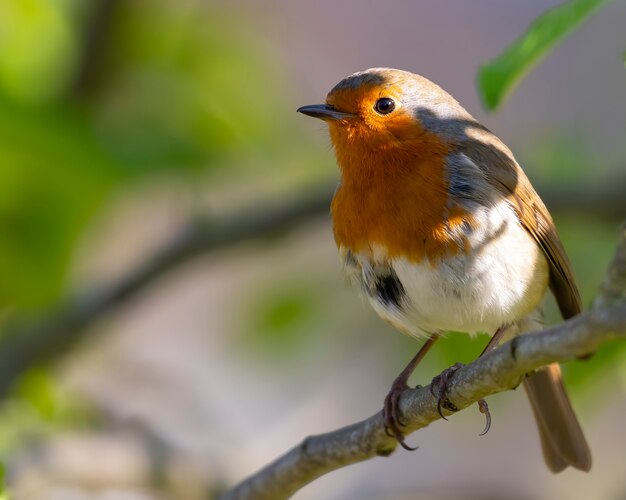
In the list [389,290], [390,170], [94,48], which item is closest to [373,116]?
[390,170]

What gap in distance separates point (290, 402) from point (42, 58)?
2.54 m

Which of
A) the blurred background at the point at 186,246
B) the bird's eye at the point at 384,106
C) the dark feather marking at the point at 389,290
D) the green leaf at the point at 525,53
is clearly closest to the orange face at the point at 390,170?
the bird's eye at the point at 384,106

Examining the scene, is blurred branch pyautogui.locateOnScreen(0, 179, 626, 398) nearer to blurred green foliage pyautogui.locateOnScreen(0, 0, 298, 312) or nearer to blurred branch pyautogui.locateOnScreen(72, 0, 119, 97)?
blurred green foliage pyautogui.locateOnScreen(0, 0, 298, 312)

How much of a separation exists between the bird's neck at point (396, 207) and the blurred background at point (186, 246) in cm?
53

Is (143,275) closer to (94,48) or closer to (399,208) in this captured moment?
(94,48)

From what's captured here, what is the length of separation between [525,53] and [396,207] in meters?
0.98

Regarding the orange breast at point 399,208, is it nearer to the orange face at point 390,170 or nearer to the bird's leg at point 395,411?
the orange face at point 390,170

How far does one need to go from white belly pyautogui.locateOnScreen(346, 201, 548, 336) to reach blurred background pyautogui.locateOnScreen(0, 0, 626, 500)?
0.53m

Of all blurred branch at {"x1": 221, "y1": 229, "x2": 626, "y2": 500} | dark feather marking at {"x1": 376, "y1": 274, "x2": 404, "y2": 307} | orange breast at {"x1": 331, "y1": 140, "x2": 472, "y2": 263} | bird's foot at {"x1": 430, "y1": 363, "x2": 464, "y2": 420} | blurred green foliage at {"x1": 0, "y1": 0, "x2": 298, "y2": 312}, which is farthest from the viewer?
blurred green foliage at {"x1": 0, "y1": 0, "x2": 298, "y2": 312}

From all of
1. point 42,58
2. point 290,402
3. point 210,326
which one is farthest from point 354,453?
point 210,326

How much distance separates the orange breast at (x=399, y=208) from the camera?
2840 mm

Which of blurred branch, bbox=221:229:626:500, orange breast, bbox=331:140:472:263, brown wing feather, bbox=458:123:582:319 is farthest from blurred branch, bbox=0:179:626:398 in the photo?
blurred branch, bbox=221:229:626:500

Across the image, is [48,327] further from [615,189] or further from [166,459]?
[615,189]

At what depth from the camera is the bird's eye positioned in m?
3.20
